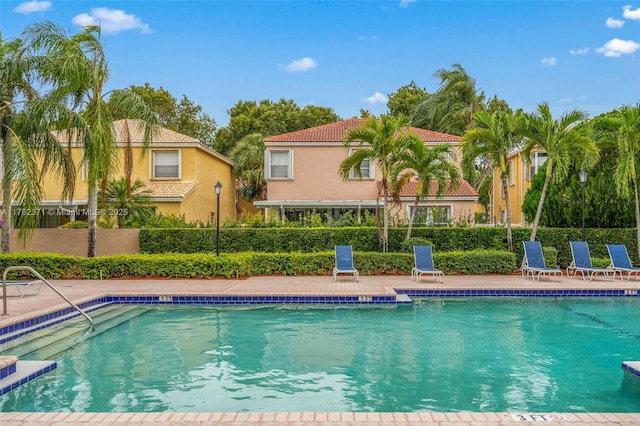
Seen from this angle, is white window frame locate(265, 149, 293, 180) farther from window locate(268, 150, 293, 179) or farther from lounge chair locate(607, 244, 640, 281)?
lounge chair locate(607, 244, 640, 281)

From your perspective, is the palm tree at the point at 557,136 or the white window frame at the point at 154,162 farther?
the white window frame at the point at 154,162

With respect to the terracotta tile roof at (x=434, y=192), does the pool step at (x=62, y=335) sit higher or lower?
lower

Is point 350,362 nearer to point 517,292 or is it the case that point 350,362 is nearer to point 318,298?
point 318,298

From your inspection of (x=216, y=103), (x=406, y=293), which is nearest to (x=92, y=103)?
(x=406, y=293)

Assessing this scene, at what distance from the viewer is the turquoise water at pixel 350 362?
642cm

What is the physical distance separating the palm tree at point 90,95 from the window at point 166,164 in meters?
9.39

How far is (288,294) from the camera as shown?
43.9 ft

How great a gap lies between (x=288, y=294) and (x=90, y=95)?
33.1ft

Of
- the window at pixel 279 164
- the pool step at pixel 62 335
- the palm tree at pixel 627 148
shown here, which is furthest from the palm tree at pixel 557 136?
the pool step at pixel 62 335

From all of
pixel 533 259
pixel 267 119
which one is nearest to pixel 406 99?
pixel 267 119

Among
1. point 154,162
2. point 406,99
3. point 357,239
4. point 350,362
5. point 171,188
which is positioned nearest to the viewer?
point 350,362

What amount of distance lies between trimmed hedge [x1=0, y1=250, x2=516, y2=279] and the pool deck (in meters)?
0.60

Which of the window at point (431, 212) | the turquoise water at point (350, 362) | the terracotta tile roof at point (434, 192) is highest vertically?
the terracotta tile roof at point (434, 192)

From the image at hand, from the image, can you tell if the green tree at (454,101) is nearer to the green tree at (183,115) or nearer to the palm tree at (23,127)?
the green tree at (183,115)
